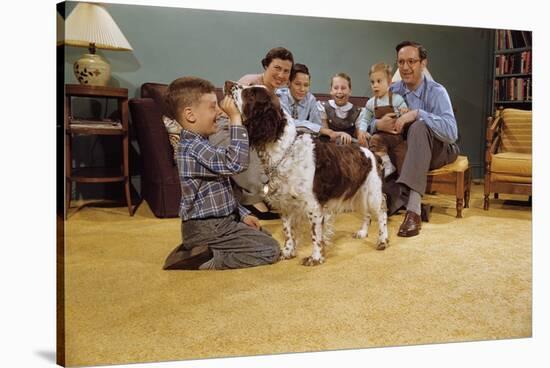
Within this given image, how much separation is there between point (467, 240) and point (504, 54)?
829 mm

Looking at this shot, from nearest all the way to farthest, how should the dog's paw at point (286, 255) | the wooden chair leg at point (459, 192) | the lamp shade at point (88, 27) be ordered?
the lamp shade at point (88, 27) < the dog's paw at point (286, 255) < the wooden chair leg at point (459, 192)

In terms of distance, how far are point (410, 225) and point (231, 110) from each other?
36.7 inches

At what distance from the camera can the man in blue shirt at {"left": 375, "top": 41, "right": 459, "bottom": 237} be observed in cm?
236

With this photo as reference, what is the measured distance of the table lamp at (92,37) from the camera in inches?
76.0

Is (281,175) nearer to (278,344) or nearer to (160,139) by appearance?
(160,139)

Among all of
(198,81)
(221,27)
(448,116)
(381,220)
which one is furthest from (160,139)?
(448,116)

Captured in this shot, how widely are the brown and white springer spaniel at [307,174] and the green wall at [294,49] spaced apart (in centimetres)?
15

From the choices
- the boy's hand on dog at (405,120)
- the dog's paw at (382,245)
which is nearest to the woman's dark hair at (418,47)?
the boy's hand on dog at (405,120)

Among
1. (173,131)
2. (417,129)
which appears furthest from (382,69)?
(173,131)

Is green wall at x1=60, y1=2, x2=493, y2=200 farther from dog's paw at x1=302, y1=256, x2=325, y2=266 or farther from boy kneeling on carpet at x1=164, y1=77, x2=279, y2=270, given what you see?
dog's paw at x1=302, y1=256, x2=325, y2=266

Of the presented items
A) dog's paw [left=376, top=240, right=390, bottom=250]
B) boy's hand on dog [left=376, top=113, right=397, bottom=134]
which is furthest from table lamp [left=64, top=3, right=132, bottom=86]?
dog's paw [left=376, top=240, right=390, bottom=250]

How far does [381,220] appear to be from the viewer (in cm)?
241

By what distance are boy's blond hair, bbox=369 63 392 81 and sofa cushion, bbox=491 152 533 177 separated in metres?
0.65

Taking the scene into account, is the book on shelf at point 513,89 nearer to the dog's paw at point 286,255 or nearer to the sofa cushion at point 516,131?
the sofa cushion at point 516,131
